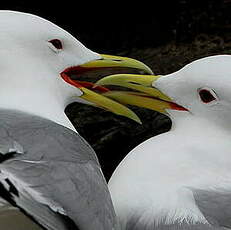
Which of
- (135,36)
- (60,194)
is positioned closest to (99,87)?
(60,194)

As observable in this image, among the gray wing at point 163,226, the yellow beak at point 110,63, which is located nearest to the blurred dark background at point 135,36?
the yellow beak at point 110,63

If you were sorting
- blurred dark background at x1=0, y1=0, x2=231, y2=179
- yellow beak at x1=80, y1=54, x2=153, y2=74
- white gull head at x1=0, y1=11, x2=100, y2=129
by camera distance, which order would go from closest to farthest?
white gull head at x1=0, y1=11, x2=100, y2=129 → yellow beak at x1=80, y1=54, x2=153, y2=74 → blurred dark background at x1=0, y1=0, x2=231, y2=179

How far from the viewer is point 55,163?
235 centimetres

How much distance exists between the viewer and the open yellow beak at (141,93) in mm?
2949

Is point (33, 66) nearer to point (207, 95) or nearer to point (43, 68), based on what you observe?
Result: point (43, 68)

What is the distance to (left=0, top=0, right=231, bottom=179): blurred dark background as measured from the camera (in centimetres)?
396

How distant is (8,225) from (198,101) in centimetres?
81

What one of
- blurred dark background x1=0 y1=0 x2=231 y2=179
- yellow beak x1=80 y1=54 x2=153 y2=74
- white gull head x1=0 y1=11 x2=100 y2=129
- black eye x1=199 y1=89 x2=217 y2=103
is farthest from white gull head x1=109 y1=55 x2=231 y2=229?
blurred dark background x1=0 y1=0 x2=231 y2=179

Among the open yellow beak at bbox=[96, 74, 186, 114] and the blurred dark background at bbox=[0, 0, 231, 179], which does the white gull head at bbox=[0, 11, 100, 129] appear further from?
the blurred dark background at bbox=[0, 0, 231, 179]

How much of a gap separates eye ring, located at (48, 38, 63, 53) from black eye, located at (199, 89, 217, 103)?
52cm

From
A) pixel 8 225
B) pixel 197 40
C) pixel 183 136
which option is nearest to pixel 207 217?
pixel 183 136

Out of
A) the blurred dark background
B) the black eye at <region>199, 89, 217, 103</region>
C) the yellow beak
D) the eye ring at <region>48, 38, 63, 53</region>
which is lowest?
the blurred dark background

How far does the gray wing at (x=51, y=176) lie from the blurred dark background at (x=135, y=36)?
129cm

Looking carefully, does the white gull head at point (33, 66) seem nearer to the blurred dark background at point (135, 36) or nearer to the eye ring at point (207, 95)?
the eye ring at point (207, 95)
